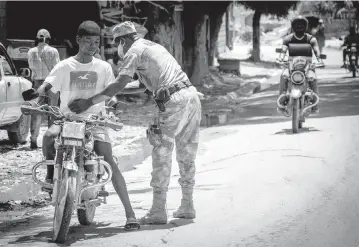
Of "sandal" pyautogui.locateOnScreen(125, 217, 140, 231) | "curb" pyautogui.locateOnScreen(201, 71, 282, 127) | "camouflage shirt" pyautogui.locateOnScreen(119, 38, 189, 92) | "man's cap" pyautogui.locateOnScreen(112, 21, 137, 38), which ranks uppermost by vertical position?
"man's cap" pyautogui.locateOnScreen(112, 21, 137, 38)

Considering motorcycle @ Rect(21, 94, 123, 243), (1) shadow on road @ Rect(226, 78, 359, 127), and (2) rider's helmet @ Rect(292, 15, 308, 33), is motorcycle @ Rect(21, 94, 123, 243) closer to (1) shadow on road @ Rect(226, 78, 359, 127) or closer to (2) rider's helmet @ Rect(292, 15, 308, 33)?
(2) rider's helmet @ Rect(292, 15, 308, 33)

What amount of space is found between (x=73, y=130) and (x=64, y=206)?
61 centimetres

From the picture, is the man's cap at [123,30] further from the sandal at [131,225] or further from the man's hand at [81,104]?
the sandal at [131,225]

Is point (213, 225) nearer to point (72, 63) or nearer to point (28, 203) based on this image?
point (72, 63)

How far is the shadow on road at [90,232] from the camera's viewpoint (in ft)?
23.0

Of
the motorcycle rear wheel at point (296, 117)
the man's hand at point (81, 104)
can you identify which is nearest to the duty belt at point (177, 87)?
the man's hand at point (81, 104)

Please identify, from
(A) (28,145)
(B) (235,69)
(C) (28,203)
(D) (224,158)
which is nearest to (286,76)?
(D) (224,158)

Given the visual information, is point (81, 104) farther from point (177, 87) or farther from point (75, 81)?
point (177, 87)

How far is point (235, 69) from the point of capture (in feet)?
108

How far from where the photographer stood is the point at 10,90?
42.5 feet

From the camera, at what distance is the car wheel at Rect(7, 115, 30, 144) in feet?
45.2

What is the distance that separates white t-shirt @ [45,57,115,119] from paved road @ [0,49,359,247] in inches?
45.4

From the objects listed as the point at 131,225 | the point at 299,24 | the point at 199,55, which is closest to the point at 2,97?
the point at 299,24

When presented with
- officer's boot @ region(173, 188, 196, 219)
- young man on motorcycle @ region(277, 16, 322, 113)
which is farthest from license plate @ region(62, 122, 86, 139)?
young man on motorcycle @ region(277, 16, 322, 113)
